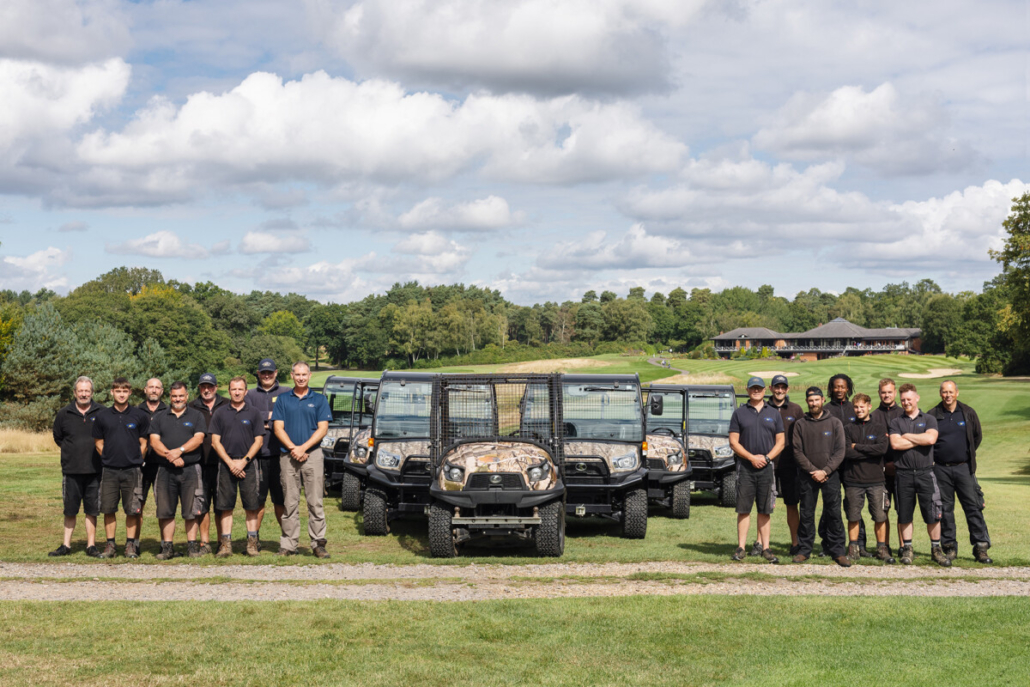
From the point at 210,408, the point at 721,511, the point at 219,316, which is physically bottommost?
the point at 721,511

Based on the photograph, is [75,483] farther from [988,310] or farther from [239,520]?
[988,310]

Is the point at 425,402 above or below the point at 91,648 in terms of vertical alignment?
above

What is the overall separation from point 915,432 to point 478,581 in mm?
5551

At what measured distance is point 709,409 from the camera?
1822cm

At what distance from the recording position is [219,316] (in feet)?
435

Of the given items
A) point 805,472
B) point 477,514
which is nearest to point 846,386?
point 805,472

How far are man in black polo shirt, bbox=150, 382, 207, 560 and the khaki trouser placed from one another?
3.31 ft

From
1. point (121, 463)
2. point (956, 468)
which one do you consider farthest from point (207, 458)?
point (956, 468)

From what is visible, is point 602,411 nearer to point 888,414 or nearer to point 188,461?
point 888,414

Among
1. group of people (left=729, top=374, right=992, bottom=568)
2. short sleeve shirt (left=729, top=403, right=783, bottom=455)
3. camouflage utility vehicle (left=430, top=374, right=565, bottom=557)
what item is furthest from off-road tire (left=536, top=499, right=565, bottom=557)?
short sleeve shirt (left=729, top=403, right=783, bottom=455)

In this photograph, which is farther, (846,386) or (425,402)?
(425,402)

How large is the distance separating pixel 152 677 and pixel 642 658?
11.8 ft

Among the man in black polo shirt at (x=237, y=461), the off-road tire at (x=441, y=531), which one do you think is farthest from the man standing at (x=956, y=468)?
the man in black polo shirt at (x=237, y=461)

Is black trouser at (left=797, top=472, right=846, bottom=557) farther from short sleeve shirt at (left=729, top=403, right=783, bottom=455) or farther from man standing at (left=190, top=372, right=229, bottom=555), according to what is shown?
man standing at (left=190, top=372, right=229, bottom=555)
